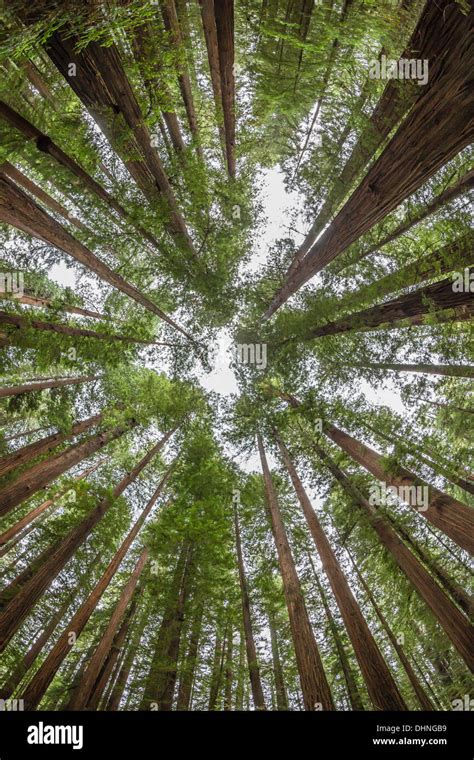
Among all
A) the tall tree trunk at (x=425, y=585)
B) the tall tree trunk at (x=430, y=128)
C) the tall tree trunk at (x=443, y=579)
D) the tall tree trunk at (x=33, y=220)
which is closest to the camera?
the tall tree trunk at (x=430, y=128)

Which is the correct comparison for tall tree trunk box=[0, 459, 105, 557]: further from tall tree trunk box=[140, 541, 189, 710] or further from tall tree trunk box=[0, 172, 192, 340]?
tall tree trunk box=[0, 172, 192, 340]

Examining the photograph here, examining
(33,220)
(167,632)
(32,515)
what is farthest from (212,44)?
(32,515)

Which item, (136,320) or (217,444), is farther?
(217,444)

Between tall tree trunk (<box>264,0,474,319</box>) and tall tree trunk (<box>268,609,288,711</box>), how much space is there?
9.59m

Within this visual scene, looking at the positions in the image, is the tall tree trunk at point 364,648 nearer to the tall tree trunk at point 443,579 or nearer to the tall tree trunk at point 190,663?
the tall tree trunk at point 443,579

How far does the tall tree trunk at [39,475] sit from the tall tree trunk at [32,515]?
4.24 ft

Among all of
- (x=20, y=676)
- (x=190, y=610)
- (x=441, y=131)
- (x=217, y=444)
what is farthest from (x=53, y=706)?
(x=441, y=131)

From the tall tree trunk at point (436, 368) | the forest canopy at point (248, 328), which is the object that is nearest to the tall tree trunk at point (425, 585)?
the forest canopy at point (248, 328)

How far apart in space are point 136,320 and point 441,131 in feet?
27.8

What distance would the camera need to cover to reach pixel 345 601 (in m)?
6.62

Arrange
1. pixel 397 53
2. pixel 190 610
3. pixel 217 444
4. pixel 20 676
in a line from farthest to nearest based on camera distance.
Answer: pixel 217 444 → pixel 20 676 → pixel 190 610 → pixel 397 53

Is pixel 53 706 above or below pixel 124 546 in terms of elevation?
below

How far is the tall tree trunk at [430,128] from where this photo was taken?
309 cm
